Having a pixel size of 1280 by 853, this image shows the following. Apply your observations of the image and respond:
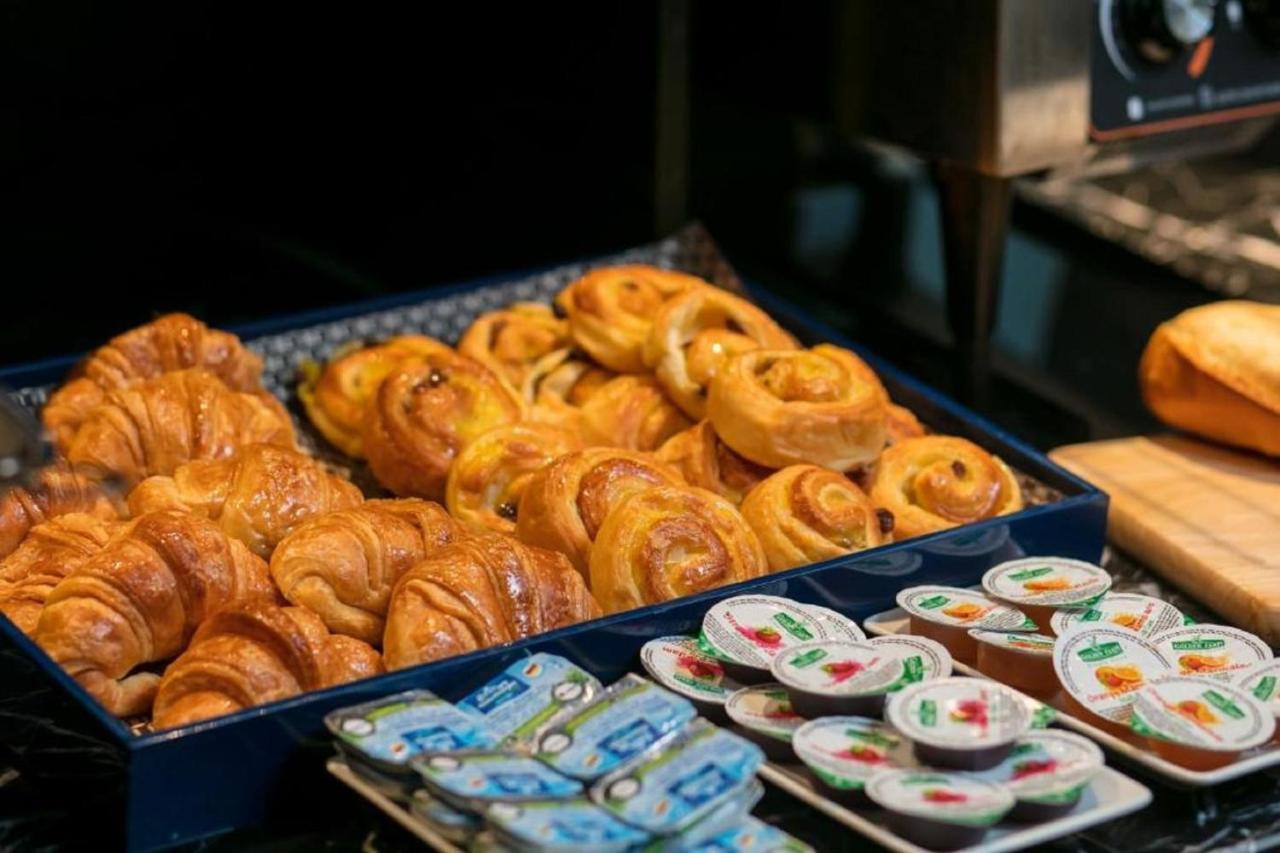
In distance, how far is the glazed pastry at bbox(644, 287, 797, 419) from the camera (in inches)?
78.8

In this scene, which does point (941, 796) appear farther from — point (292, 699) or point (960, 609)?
point (292, 699)

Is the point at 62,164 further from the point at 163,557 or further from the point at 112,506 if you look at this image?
the point at 163,557

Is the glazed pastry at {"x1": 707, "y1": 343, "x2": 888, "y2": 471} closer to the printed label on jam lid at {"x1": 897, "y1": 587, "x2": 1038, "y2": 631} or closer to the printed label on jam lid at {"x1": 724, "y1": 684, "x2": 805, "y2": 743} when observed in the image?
the printed label on jam lid at {"x1": 897, "y1": 587, "x2": 1038, "y2": 631}

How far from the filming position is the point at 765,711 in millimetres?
1485

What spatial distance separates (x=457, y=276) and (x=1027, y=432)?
2.41 ft

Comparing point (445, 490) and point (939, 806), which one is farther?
point (445, 490)

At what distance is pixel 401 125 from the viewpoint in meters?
2.42

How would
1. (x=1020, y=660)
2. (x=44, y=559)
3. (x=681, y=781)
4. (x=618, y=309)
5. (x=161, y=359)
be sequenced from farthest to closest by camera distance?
(x=618, y=309)
(x=161, y=359)
(x=44, y=559)
(x=1020, y=660)
(x=681, y=781)

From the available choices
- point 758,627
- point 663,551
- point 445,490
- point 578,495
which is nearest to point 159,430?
point 445,490

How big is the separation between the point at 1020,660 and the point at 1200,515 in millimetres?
448

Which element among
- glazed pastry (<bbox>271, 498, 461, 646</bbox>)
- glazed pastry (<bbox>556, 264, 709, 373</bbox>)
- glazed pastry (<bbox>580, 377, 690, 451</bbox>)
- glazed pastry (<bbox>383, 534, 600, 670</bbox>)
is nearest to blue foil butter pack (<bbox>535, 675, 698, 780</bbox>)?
glazed pastry (<bbox>383, 534, 600, 670</bbox>)

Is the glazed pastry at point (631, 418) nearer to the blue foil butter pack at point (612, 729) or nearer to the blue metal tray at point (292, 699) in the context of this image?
the blue metal tray at point (292, 699)

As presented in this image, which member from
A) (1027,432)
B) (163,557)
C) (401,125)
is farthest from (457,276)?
(163,557)

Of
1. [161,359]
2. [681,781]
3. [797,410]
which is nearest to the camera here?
[681,781]
